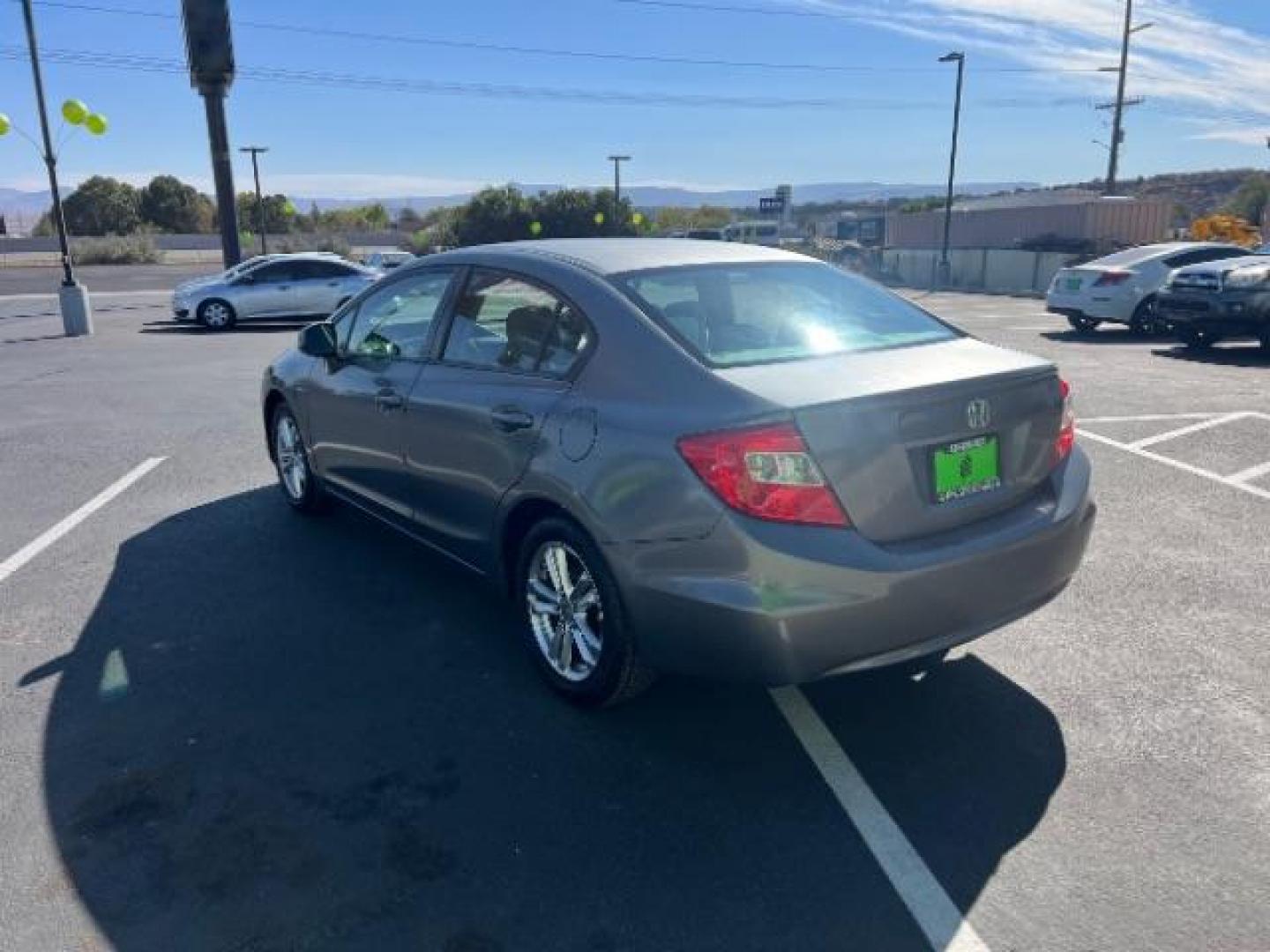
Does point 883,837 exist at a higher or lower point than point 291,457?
lower

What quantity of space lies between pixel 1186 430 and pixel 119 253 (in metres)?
58.0

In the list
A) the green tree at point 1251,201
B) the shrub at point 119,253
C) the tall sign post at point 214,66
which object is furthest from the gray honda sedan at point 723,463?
the green tree at point 1251,201

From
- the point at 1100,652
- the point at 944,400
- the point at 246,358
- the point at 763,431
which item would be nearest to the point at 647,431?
the point at 763,431

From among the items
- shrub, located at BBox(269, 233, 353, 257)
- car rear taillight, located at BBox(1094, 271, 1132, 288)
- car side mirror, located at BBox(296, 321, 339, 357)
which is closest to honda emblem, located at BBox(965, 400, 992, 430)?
car side mirror, located at BBox(296, 321, 339, 357)

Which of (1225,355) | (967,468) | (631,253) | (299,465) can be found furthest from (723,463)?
(1225,355)

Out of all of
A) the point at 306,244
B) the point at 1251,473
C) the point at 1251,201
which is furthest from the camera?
the point at 1251,201

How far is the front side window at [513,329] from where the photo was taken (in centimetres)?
360

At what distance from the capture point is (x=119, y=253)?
178 feet

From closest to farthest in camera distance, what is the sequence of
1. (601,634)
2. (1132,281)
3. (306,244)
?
(601,634) → (1132,281) → (306,244)

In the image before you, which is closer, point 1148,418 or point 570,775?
point 570,775

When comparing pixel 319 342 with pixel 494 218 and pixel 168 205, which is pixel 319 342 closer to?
pixel 494 218

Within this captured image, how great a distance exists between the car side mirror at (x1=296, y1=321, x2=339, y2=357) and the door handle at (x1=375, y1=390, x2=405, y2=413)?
588 millimetres

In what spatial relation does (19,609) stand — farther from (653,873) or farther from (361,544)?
(653,873)

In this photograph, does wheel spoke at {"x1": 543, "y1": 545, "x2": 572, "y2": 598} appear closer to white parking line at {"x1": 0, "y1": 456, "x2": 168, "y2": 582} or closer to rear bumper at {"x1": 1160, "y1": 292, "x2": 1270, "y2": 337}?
white parking line at {"x1": 0, "y1": 456, "x2": 168, "y2": 582}
